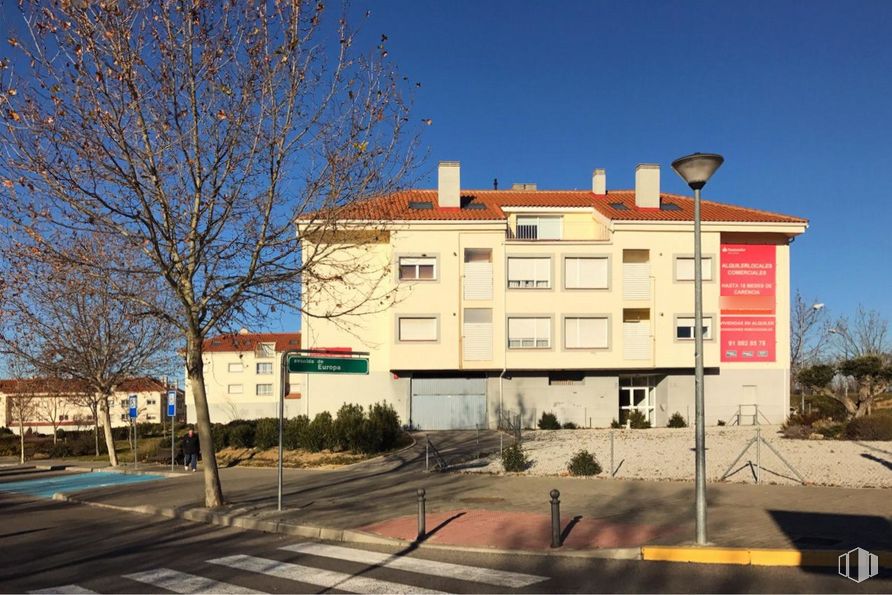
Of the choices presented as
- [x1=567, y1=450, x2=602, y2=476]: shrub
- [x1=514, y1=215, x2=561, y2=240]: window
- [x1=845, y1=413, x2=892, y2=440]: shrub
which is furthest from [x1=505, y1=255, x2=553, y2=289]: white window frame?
[x1=567, y1=450, x2=602, y2=476]: shrub

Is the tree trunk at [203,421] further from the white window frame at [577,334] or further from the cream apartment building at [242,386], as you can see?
the cream apartment building at [242,386]

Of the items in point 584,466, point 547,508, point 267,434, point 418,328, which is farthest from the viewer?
point 418,328

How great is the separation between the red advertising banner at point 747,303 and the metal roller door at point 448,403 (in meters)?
12.4

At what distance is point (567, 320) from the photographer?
37.6 m

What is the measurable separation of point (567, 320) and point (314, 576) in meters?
29.8

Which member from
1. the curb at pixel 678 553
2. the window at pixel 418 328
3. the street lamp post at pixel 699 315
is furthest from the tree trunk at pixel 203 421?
the window at pixel 418 328

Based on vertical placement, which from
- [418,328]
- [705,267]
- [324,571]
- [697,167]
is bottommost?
[324,571]

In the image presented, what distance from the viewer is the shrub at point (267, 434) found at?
29.0 meters

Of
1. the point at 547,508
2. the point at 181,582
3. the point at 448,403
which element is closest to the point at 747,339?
the point at 448,403

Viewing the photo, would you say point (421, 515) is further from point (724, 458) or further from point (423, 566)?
point (724, 458)

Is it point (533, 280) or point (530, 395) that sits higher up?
point (533, 280)

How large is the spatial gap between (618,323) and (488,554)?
93.9 ft

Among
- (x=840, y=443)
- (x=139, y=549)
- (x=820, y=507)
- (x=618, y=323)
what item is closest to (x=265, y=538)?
(x=139, y=549)

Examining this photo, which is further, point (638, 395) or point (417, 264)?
point (638, 395)
